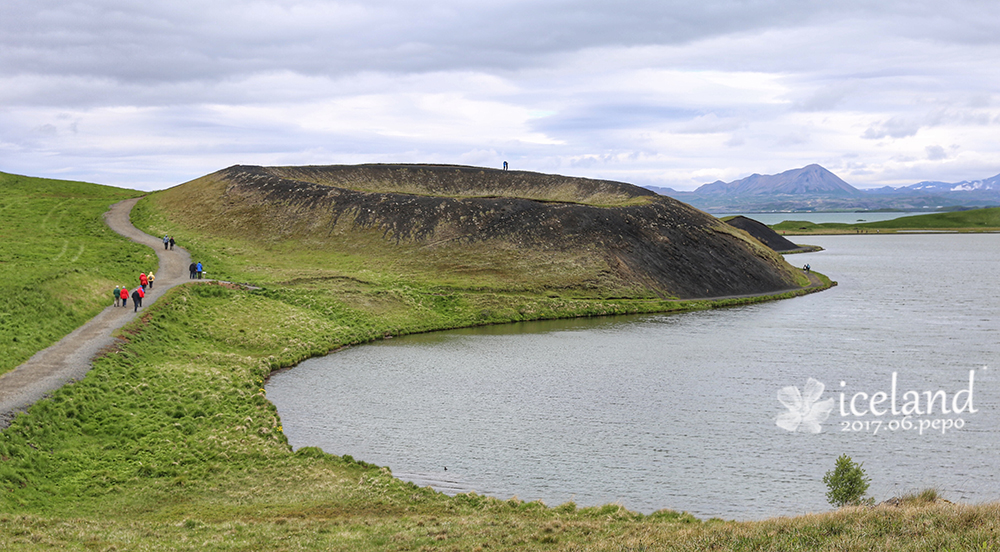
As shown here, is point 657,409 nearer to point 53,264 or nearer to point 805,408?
point 805,408

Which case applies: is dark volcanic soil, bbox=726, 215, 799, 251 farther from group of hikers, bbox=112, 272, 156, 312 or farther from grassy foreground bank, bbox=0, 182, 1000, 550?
group of hikers, bbox=112, 272, 156, 312

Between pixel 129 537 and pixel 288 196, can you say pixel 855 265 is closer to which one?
pixel 288 196

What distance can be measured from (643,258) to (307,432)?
65284 mm

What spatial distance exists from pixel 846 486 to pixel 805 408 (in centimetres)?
1470

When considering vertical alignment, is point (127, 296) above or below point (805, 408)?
above

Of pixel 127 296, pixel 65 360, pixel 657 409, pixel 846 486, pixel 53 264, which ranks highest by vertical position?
pixel 53 264

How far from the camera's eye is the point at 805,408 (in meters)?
38.8

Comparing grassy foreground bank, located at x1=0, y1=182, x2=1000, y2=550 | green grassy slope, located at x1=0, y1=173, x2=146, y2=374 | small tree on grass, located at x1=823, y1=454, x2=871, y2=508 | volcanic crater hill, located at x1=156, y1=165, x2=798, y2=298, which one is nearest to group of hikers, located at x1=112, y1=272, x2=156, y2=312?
green grassy slope, located at x1=0, y1=173, x2=146, y2=374

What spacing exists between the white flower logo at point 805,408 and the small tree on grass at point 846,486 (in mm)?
9438

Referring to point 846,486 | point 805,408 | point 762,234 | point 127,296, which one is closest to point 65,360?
point 127,296

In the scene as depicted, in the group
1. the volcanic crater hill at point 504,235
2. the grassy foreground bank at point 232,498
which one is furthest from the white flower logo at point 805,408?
the volcanic crater hill at point 504,235

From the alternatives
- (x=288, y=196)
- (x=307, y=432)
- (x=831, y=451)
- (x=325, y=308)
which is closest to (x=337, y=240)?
(x=288, y=196)

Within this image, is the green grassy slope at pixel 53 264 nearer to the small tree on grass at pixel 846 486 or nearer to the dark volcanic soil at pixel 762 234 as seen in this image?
the small tree on grass at pixel 846 486

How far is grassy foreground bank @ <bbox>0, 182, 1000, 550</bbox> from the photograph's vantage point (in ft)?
63.0
